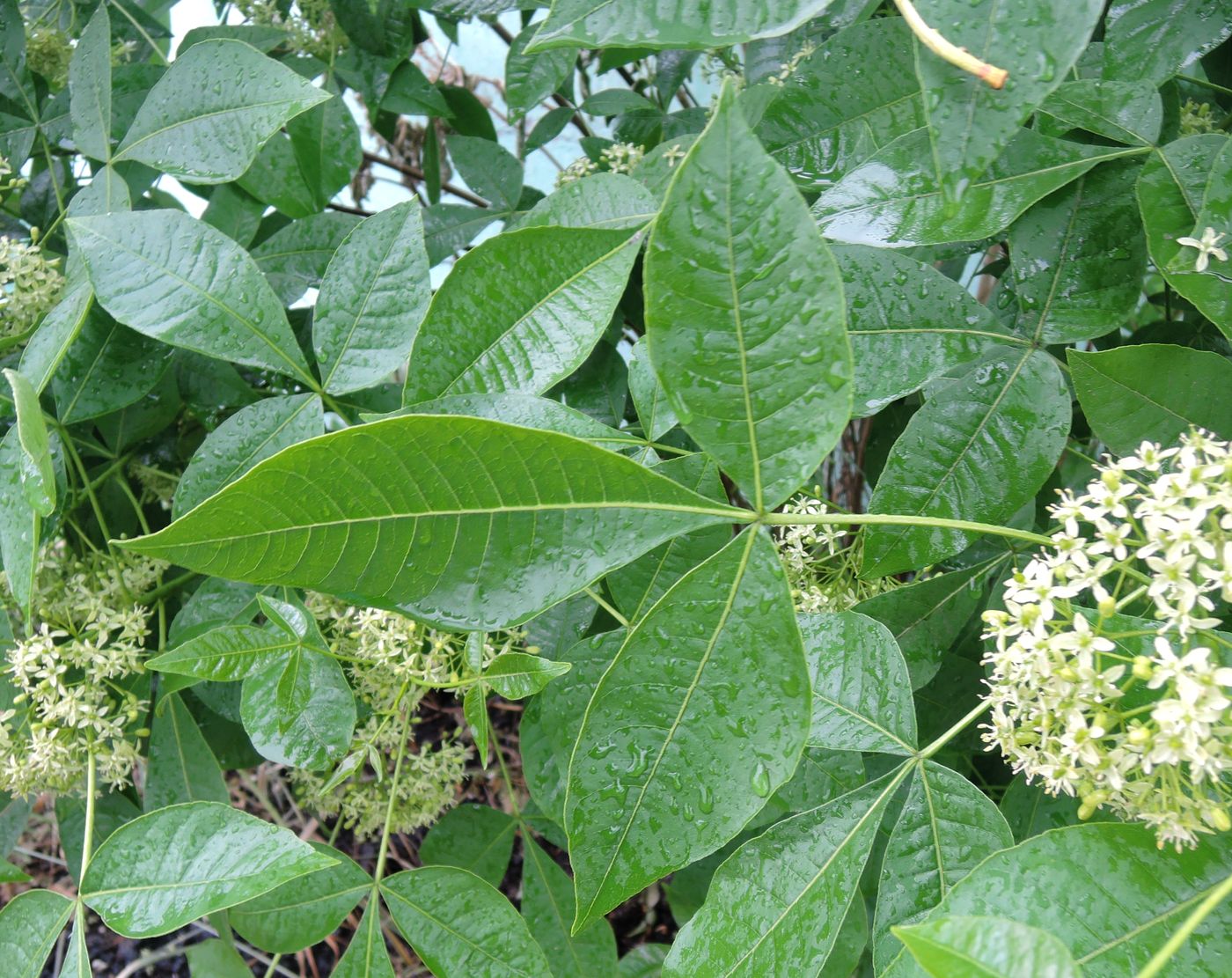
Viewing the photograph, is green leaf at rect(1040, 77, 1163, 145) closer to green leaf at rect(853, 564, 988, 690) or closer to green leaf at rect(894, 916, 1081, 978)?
green leaf at rect(853, 564, 988, 690)

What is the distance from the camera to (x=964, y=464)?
628 millimetres

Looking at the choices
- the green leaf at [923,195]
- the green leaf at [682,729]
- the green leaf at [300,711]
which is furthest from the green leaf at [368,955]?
the green leaf at [923,195]

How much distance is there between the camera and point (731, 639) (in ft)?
1.45

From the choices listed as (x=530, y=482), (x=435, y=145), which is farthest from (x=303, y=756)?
(x=435, y=145)

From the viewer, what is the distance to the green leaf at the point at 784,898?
51 centimetres

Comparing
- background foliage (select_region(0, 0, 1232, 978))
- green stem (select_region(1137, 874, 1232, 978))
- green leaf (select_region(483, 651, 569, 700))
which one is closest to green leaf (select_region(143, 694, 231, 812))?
background foliage (select_region(0, 0, 1232, 978))

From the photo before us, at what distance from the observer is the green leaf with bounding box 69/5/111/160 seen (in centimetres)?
84

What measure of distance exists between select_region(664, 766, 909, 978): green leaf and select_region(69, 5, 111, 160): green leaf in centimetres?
78

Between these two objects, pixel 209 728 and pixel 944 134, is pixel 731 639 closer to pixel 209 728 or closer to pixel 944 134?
pixel 944 134

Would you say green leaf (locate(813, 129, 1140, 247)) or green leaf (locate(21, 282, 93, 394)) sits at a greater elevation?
green leaf (locate(21, 282, 93, 394))

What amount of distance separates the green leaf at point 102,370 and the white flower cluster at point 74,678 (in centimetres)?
16

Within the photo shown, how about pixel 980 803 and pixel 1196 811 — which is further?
pixel 980 803

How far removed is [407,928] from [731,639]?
1.62 ft

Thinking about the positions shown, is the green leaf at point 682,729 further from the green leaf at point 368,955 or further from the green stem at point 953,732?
the green leaf at point 368,955
